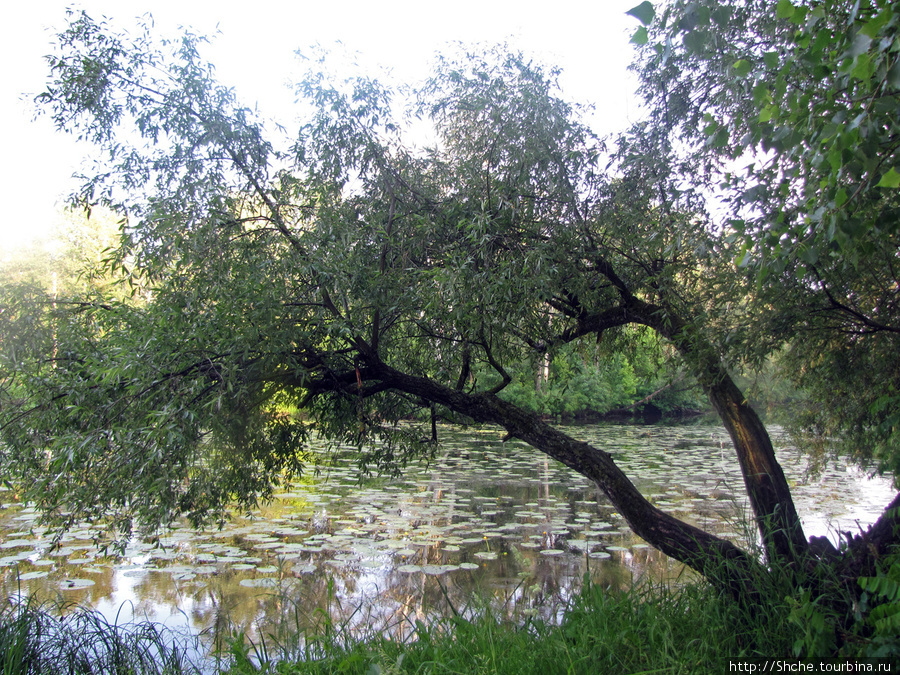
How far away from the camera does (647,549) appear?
6.82 meters

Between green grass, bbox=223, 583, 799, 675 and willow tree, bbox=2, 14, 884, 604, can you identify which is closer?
green grass, bbox=223, 583, 799, 675

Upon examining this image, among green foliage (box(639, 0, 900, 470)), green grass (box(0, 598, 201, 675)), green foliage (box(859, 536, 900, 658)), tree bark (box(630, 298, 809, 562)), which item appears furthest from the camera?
tree bark (box(630, 298, 809, 562))

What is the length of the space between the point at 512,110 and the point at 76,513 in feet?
12.7

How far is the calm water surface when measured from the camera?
512cm

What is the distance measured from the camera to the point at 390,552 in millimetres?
6523

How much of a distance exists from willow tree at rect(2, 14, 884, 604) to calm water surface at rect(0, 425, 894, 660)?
3.20 ft

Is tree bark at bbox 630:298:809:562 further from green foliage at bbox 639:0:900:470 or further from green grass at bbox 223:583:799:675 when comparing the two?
green grass at bbox 223:583:799:675

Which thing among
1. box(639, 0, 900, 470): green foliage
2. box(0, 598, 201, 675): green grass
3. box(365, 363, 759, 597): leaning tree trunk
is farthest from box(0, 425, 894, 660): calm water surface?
box(639, 0, 900, 470): green foliage

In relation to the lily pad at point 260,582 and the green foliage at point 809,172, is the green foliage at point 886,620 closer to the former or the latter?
the green foliage at point 809,172

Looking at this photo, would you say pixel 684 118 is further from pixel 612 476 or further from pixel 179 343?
pixel 179 343

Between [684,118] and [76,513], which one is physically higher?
[684,118]

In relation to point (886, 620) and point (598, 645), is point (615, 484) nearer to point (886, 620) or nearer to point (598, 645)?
point (598, 645)

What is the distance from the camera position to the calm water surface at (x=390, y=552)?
5.12 m

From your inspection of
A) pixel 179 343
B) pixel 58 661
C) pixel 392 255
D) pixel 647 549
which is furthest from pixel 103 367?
pixel 647 549
